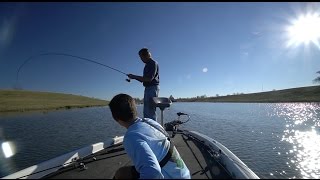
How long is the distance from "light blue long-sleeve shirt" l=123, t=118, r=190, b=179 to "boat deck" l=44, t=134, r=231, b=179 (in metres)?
1.57

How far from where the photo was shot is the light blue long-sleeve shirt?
302cm

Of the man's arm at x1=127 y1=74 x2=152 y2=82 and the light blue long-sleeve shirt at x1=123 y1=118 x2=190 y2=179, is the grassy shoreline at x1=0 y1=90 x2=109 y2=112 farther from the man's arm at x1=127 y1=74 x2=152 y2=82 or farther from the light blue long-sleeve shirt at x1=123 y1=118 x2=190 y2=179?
the light blue long-sleeve shirt at x1=123 y1=118 x2=190 y2=179

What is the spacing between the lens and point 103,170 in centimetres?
548

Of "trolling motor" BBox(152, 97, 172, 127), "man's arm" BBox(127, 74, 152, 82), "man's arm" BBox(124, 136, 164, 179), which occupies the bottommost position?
"man's arm" BBox(124, 136, 164, 179)

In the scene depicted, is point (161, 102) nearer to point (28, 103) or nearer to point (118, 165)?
point (118, 165)

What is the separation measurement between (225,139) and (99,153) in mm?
10861

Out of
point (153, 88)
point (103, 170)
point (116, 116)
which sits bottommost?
point (103, 170)

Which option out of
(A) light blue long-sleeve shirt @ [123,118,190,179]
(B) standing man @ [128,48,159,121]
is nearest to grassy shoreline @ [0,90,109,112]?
(B) standing man @ [128,48,159,121]

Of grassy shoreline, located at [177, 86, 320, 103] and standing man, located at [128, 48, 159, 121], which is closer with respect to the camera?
standing man, located at [128, 48, 159, 121]

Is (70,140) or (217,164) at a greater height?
(217,164)

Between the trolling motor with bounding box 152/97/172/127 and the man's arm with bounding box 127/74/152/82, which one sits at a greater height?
the man's arm with bounding box 127/74/152/82

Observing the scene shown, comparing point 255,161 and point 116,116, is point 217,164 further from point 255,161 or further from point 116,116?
point 255,161

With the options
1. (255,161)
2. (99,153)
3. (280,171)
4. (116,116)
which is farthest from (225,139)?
(116,116)

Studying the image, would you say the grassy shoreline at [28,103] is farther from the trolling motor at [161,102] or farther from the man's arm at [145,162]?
the man's arm at [145,162]
